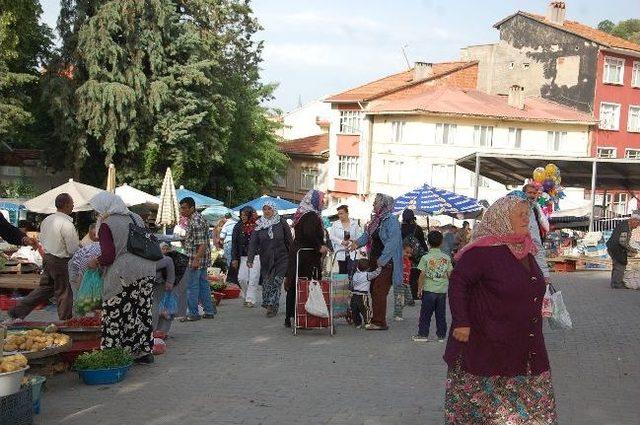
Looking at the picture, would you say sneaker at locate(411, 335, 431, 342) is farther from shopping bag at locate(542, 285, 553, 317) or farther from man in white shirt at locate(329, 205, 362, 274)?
shopping bag at locate(542, 285, 553, 317)

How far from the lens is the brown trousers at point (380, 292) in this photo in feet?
37.8

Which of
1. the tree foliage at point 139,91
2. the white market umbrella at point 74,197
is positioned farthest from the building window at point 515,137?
the white market umbrella at point 74,197

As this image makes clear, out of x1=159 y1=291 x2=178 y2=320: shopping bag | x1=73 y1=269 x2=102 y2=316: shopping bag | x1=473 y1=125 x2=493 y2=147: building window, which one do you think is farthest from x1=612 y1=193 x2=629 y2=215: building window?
x1=73 y1=269 x2=102 y2=316: shopping bag

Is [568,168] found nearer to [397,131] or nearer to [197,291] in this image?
[197,291]

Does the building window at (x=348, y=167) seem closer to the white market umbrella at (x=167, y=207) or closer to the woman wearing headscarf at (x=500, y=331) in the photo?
the white market umbrella at (x=167, y=207)

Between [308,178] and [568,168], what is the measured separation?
39.0 meters

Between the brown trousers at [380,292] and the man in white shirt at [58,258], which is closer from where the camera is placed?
the man in white shirt at [58,258]

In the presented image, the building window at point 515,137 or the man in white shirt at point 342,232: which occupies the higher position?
the building window at point 515,137

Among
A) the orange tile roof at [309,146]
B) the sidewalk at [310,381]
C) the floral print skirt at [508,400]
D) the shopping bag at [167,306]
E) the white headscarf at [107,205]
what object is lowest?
the sidewalk at [310,381]

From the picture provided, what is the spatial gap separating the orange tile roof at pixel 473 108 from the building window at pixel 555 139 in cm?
110

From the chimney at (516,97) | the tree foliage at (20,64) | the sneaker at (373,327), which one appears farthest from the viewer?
the chimney at (516,97)

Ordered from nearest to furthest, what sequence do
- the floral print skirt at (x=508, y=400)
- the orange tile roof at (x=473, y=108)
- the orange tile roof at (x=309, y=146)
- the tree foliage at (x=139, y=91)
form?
1. the floral print skirt at (x=508, y=400)
2. the tree foliage at (x=139, y=91)
3. the orange tile roof at (x=473, y=108)
4. the orange tile roof at (x=309, y=146)

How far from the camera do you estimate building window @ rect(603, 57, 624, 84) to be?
2164 inches

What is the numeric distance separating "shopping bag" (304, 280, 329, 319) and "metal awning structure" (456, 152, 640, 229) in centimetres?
1239
